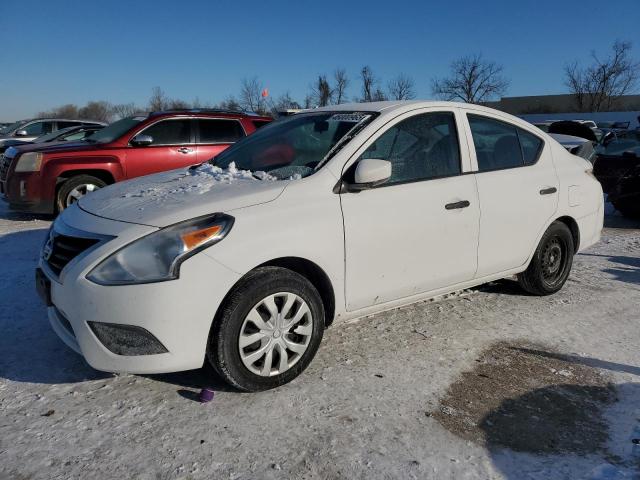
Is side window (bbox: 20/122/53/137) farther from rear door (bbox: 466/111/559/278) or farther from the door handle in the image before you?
the door handle

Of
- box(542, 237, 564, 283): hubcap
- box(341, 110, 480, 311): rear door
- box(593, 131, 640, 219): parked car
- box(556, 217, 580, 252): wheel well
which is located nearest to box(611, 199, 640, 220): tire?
box(593, 131, 640, 219): parked car

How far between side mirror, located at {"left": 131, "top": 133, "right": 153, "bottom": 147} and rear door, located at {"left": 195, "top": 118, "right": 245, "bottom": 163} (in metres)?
0.77

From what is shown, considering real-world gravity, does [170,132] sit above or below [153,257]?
above

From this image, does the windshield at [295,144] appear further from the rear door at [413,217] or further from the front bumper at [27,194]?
the front bumper at [27,194]

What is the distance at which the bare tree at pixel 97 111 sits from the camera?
2724 inches

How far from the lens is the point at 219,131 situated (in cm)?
855

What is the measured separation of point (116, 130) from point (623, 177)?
7.82 meters

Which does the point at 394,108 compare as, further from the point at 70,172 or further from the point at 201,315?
the point at 70,172

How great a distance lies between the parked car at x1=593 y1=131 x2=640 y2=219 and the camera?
8.24 meters

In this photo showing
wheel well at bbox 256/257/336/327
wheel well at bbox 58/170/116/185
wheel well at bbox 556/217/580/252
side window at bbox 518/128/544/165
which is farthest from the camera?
wheel well at bbox 58/170/116/185

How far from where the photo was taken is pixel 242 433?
2.67 metres

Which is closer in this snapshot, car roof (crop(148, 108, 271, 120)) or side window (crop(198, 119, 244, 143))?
car roof (crop(148, 108, 271, 120))

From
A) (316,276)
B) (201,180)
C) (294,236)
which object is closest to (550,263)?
(316,276)

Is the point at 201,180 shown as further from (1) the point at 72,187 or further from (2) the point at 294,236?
(1) the point at 72,187
